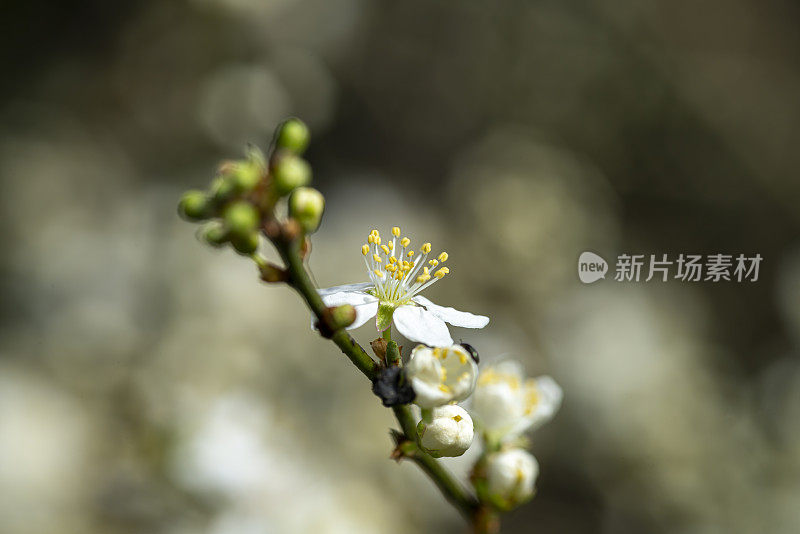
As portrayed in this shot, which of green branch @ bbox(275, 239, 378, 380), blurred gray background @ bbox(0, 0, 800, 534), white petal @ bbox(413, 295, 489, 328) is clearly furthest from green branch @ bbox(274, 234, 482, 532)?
blurred gray background @ bbox(0, 0, 800, 534)

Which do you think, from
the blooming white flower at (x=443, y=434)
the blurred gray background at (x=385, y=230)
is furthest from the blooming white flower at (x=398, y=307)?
the blurred gray background at (x=385, y=230)

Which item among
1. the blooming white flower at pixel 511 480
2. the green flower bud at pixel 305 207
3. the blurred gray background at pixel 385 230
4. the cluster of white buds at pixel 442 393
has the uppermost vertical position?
the blurred gray background at pixel 385 230

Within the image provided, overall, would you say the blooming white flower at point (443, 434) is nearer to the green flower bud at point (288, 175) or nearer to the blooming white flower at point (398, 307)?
the blooming white flower at point (398, 307)

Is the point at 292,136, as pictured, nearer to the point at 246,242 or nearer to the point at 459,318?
the point at 246,242

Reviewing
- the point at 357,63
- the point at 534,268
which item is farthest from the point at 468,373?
the point at 357,63

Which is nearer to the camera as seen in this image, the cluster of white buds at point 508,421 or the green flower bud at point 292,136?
the green flower bud at point 292,136

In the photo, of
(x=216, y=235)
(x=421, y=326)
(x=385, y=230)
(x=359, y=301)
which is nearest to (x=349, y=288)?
(x=359, y=301)
